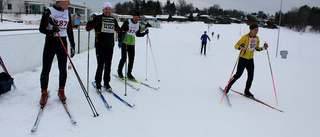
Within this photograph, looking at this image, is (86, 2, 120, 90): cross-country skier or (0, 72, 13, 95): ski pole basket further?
(86, 2, 120, 90): cross-country skier

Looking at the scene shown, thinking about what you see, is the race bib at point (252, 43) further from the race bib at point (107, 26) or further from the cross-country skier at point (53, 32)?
the cross-country skier at point (53, 32)

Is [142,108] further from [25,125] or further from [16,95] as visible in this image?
[16,95]

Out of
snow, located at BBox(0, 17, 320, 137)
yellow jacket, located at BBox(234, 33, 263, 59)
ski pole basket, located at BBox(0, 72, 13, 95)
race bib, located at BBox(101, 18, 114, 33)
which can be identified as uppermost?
race bib, located at BBox(101, 18, 114, 33)

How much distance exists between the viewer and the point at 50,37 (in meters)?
3.37

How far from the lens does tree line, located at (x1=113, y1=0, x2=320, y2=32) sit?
64.1 meters

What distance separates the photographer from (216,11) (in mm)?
124062

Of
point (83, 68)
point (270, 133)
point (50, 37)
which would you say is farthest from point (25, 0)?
point (270, 133)

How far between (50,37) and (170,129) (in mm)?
2567

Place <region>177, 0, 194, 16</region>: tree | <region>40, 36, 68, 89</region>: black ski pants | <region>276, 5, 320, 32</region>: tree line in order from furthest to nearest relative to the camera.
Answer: <region>177, 0, 194, 16</region>: tree → <region>276, 5, 320, 32</region>: tree line → <region>40, 36, 68, 89</region>: black ski pants

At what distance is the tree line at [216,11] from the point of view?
6406 cm

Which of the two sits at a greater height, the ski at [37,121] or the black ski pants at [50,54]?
the black ski pants at [50,54]

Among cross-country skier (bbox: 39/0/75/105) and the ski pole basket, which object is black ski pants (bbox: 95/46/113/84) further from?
the ski pole basket

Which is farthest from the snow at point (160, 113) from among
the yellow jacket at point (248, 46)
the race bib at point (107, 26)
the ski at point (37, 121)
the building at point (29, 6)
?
the building at point (29, 6)

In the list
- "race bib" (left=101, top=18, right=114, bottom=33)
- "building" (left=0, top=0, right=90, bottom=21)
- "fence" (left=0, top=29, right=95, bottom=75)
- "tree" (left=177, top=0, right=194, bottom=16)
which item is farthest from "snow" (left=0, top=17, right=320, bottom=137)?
"tree" (left=177, top=0, right=194, bottom=16)
